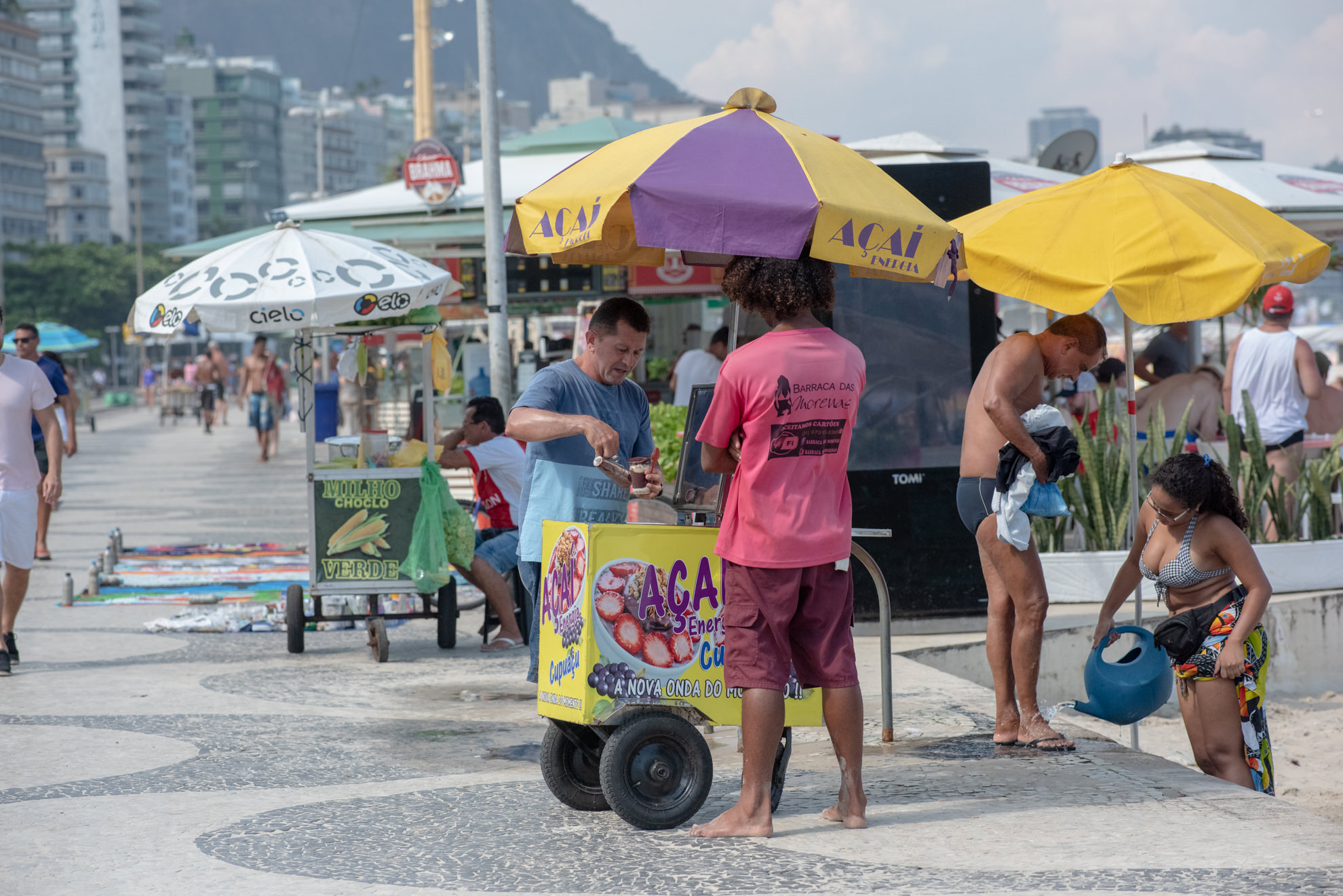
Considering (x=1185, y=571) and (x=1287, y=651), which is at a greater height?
(x=1185, y=571)

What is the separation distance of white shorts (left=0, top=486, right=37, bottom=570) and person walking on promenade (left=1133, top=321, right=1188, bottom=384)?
8.35 meters

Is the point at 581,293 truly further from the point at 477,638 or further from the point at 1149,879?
the point at 1149,879

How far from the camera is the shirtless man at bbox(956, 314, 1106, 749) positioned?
552 centimetres

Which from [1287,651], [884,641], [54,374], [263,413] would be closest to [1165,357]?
[1287,651]

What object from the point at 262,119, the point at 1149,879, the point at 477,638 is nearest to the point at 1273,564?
the point at 477,638

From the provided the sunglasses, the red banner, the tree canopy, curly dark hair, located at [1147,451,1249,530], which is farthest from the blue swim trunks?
the tree canopy

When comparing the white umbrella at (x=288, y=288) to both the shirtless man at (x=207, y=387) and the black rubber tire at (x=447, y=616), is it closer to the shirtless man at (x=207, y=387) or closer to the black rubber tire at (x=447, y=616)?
the black rubber tire at (x=447, y=616)

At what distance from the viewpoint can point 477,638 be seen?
8922 mm

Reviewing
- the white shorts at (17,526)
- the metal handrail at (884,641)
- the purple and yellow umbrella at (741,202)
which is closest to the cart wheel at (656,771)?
the metal handrail at (884,641)

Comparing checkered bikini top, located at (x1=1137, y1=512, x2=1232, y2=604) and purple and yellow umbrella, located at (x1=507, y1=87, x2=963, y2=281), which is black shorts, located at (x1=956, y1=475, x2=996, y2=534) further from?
purple and yellow umbrella, located at (x1=507, y1=87, x2=963, y2=281)

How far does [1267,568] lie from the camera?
875 cm

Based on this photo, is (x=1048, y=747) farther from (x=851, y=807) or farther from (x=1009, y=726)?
(x=851, y=807)

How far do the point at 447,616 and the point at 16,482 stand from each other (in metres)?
2.36

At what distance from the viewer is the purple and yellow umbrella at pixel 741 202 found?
4457mm
